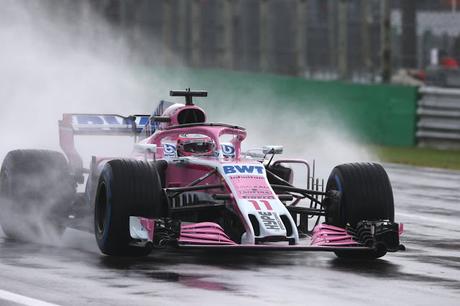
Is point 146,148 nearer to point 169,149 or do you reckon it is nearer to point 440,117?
point 169,149

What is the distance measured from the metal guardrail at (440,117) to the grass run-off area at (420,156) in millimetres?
211

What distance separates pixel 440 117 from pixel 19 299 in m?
18.9

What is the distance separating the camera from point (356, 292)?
33.9ft

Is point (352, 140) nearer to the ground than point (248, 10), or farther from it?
nearer to the ground

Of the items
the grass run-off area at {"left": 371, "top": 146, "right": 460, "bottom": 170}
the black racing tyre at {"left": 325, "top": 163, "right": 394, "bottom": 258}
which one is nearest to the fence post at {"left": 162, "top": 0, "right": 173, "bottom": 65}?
the grass run-off area at {"left": 371, "top": 146, "right": 460, "bottom": 170}

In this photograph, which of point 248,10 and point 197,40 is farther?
point 248,10

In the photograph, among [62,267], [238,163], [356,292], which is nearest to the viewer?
[356,292]

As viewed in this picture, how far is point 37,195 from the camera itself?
1378cm

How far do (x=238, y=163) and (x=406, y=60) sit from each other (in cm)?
2871

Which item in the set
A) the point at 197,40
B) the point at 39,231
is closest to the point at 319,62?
the point at 197,40

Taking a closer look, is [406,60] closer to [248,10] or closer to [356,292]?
[248,10]

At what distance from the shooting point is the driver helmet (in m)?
13.1

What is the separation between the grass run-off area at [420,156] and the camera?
25422mm

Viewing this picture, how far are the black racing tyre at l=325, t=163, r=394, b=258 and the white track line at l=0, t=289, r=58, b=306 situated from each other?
345 centimetres
